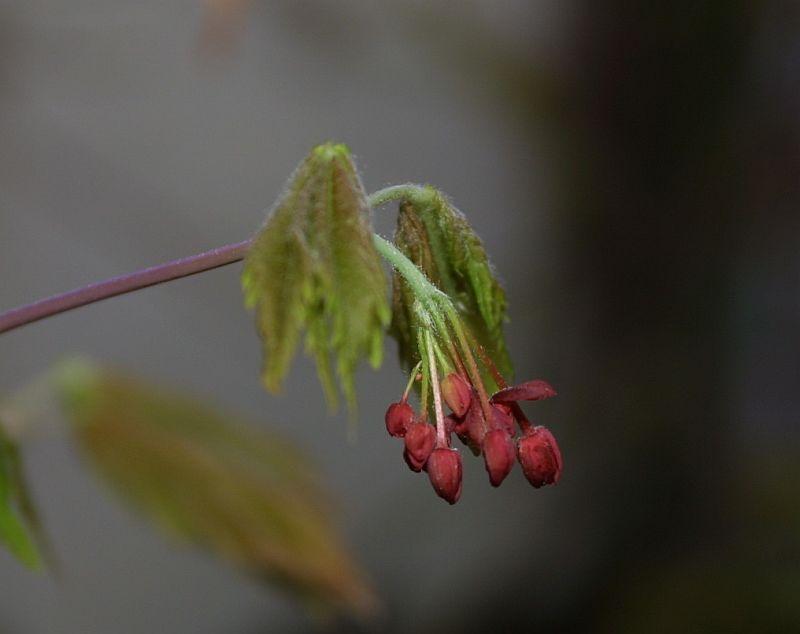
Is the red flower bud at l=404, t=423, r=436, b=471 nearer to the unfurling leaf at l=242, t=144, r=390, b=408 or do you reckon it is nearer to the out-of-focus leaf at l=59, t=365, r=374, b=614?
the unfurling leaf at l=242, t=144, r=390, b=408

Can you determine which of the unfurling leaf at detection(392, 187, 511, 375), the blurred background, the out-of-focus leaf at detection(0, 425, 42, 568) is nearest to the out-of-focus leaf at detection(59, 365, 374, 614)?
the out-of-focus leaf at detection(0, 425, 42, 568)

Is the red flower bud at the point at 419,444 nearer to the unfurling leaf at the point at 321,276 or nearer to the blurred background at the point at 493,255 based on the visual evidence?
the unfurling leaf at the point at 321,276

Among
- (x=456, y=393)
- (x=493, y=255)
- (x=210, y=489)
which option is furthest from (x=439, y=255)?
(x=493, y=255)

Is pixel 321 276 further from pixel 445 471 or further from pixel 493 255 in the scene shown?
pixel 493 255

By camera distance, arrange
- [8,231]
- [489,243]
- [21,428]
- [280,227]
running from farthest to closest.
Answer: [489,243]
[8,231]
[21,428]
[280,227]

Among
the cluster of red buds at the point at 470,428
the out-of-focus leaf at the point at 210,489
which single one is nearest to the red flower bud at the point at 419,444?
the cluster of red buds at the point at 470,428

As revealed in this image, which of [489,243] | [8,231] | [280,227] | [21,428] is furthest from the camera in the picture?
[489,243]

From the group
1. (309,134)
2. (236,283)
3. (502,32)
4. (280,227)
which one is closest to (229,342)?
(236,283)

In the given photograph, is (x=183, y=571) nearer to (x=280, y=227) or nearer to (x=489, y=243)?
(x=489, y=243)
